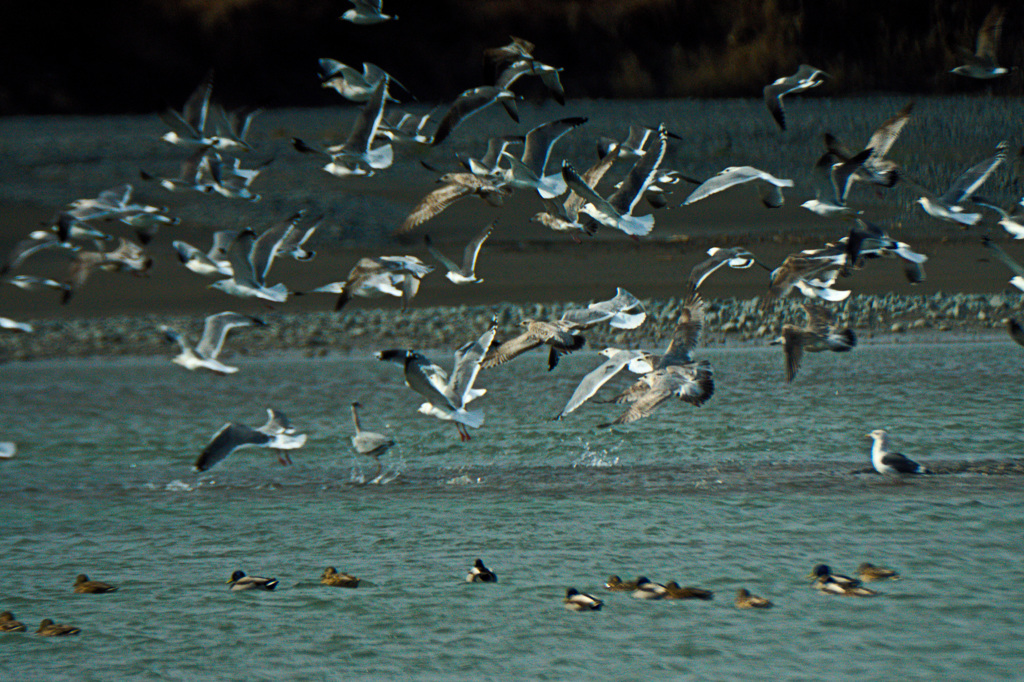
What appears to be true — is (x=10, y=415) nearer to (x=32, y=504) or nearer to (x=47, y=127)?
(x=32, y=504)

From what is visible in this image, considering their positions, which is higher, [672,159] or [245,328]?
[672,159]

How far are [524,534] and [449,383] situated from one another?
1.29 m

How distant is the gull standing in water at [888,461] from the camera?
31.9 feet

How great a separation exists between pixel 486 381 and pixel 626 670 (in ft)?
26.7

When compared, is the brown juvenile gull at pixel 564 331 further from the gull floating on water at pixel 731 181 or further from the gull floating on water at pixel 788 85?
the gull floating on water at pixel 788 85

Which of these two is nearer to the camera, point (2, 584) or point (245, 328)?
point (2, 584)

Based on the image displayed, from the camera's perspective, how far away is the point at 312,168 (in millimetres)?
28219

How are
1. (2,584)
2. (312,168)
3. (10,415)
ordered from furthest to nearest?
(312,168) < (10,415) < (2,584)

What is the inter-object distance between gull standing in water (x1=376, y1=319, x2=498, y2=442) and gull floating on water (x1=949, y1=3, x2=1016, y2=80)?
481 centimetres

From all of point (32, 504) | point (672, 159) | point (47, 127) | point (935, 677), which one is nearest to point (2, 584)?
point (32, 504)

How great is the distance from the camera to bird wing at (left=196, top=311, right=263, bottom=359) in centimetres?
1077

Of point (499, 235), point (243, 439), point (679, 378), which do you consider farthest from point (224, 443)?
point (499, 235)

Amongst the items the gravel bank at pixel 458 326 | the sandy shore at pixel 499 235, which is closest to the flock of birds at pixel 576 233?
the sandy shore at pixel 499 235

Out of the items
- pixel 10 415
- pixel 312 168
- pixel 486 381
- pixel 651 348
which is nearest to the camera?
pixel 10 415
